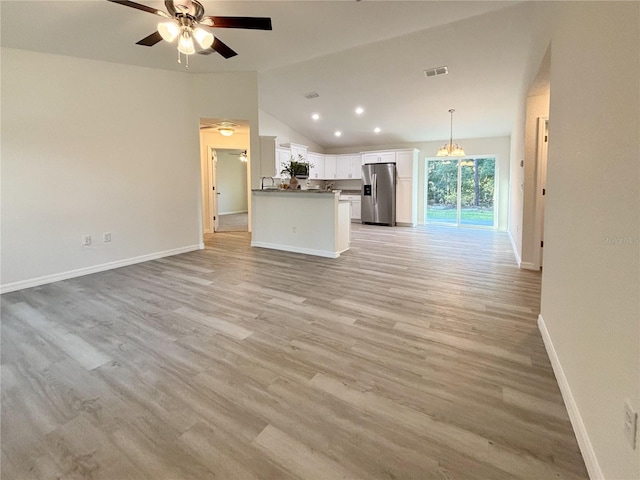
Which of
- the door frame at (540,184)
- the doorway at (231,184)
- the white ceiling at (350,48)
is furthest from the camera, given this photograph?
the doorway at (231,184)

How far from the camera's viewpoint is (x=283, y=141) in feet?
28.3

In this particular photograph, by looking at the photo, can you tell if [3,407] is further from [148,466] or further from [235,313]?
[235,313]

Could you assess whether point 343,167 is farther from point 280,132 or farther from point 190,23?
point 190,23

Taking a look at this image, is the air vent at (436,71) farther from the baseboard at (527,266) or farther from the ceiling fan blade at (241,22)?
the ceiling fan blade at (241,22)

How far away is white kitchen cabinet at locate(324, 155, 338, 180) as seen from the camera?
10203 millimetres

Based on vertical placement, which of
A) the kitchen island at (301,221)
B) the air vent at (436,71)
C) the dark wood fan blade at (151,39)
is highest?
the air vent at (436,71)

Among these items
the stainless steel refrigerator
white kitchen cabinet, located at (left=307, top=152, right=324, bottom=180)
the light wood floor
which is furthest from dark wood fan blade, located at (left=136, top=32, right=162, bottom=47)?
the stainless steel refrigerator

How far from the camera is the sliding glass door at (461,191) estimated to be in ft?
28.0

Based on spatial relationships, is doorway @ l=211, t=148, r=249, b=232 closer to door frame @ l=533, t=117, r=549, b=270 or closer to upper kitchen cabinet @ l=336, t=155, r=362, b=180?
upper kitchen cabinet @ l=336, t=155, r=362, b=180

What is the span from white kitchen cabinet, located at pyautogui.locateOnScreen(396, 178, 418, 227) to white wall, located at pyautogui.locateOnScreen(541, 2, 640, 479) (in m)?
7.03

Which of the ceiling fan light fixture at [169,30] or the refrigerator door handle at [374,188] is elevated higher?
the ceiling fan light fixture at [169,30]

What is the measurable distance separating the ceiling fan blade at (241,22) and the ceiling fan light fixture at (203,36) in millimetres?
74

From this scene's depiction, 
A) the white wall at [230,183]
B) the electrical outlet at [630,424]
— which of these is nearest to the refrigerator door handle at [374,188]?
the white wall at [230,183]

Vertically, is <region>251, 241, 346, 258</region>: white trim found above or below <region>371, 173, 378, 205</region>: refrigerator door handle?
below
